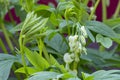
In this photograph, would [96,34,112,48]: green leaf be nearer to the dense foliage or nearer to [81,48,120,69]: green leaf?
the dense foliage

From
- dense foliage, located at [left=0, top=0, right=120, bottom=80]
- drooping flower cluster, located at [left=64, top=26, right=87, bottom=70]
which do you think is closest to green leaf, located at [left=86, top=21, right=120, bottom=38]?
dense foliage, located at [left=0, top=0, right=120, bottom=80]

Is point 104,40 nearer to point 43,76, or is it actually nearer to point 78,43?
point 78,43

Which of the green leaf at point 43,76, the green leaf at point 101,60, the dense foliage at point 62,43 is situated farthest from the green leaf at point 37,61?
the green leaf at point 101,60

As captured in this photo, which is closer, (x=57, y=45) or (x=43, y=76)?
(x=43, y=76)

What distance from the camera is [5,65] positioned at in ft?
3.13

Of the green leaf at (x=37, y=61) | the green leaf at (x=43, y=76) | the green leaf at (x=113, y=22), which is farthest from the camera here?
the green leaf at (x=113, y=22)

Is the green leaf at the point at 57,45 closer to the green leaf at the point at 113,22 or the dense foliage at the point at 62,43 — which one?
the dense foliage at the point at 62,43

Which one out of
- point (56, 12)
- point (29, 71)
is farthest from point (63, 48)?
point (29, 71)

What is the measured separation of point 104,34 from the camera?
99 cm

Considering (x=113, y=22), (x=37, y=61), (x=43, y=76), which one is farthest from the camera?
(x=113, y=22)

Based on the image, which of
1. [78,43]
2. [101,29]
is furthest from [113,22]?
[78,43]

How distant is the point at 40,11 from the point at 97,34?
0.16 metres

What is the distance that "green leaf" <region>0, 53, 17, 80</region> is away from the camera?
0.92m

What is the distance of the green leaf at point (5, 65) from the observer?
923 mm
